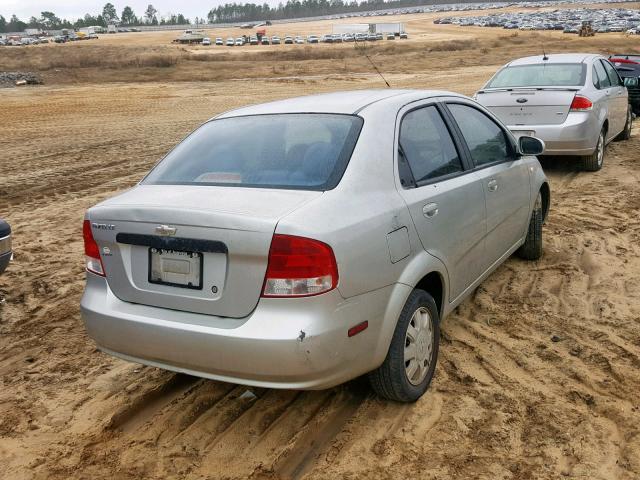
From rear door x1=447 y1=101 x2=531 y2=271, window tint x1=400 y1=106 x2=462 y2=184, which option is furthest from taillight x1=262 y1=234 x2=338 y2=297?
rear door x1=447 y1=101 x2=531 y2=271

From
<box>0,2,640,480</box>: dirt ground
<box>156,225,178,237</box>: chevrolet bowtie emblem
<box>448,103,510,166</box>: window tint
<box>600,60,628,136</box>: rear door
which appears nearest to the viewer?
<box>156,225,178,237</box>: chevrolet bowtie emblem

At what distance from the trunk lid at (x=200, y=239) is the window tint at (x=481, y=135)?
1.74m

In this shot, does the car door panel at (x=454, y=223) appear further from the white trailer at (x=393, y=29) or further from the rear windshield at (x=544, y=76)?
the white trailer at (x=393, y=29)

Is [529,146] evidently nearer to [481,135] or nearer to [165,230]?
[481,135]

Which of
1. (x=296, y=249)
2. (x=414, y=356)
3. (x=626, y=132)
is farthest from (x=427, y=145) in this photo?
(x=626, y=132)

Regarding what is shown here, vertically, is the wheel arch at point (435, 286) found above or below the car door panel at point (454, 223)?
below

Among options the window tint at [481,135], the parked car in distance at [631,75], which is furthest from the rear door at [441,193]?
the parked car in distance at [631,75]

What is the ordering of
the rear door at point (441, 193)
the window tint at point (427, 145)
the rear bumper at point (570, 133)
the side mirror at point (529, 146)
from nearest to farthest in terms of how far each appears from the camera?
the rear door at point (441, 193)
the window tint at point (427, 145)
the side mirror at point (529, 146)
the rear bumper at point (570, 133)

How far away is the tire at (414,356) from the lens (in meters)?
3.42

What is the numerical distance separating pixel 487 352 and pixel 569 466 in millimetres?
1208

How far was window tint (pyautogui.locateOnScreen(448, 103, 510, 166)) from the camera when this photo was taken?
4.54m

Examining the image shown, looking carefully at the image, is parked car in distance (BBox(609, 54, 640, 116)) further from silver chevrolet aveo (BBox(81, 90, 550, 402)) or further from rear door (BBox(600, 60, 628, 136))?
silver chevrolet aveo (BBox(81, 90, 550, 402))

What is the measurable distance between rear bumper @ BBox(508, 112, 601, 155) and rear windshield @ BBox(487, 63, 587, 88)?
0.67 m

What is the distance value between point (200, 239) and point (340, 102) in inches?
57.7
